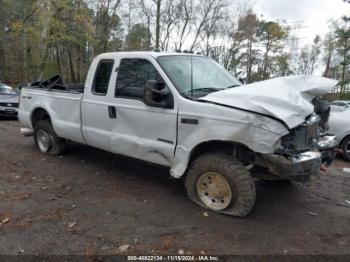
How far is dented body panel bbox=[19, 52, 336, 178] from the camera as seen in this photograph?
3.63 metres

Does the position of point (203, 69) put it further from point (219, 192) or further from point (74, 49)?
point (74, 49)

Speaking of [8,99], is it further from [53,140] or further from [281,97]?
[281,97]

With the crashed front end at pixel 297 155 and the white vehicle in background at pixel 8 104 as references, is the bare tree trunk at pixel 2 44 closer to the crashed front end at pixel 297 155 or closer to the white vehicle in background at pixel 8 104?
the white vehicle in background at pixel 8 104

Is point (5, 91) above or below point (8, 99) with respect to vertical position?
above

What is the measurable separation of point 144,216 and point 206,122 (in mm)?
1392

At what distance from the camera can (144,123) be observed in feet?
15.2

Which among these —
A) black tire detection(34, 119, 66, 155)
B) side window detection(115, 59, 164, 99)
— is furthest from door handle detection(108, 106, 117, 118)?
black tire detection(34, 119, 66, 155)

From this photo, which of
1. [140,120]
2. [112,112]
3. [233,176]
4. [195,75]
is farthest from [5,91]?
[233,176]

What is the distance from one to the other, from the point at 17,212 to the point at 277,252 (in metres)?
3.11

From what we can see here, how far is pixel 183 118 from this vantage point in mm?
4184

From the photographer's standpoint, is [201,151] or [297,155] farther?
[201,151]

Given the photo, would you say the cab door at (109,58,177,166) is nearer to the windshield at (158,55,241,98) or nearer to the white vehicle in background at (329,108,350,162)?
the windshield at (158,55,241,98)

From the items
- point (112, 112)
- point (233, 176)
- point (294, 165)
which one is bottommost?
point (233, 176)

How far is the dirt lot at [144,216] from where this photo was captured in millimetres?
3420
